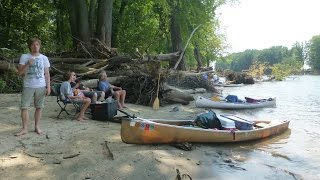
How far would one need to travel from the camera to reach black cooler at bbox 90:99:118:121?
383 inches

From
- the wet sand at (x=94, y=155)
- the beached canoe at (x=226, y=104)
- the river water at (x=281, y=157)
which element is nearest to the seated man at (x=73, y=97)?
the wet sand at (x=94, y=155)

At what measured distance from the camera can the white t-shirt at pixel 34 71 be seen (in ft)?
23.9

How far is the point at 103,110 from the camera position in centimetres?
976

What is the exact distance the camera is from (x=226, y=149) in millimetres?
9023

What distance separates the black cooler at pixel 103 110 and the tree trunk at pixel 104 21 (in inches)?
323

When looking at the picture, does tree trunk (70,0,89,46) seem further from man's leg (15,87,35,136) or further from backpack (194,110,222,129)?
man's leg (15,87,35,136)

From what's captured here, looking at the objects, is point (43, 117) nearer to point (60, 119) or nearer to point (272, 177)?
point (60, 119)

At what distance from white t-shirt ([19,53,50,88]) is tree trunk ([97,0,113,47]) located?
1027 cm

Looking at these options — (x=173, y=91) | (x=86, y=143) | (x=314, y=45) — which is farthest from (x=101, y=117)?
(x=314, y=45)

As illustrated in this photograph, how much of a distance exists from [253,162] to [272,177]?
36.7 inches

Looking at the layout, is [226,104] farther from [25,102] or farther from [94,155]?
[25,102]

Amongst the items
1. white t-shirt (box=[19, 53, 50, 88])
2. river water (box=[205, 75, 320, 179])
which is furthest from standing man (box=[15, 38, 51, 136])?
river water (box=[205, 75, 320, 179])

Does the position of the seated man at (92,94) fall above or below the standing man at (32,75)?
below

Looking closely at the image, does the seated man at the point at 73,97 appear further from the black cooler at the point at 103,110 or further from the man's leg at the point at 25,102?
the man's leg at the point at 25,102
